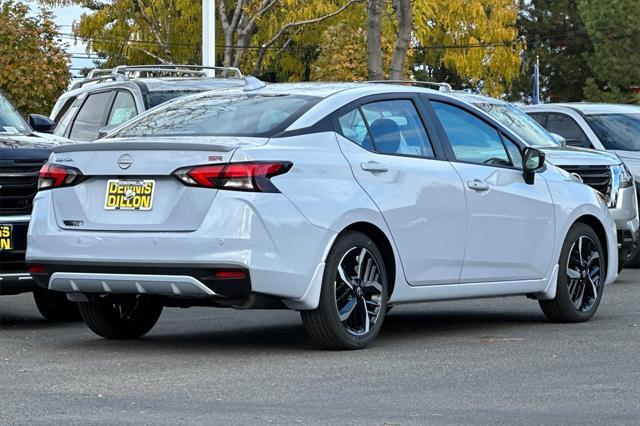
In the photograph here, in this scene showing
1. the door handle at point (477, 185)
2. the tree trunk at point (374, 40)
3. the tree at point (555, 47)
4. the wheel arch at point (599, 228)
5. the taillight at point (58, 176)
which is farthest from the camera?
the tree at point (555, 47)

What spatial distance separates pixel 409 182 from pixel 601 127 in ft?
28.0

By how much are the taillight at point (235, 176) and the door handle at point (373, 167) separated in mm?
814

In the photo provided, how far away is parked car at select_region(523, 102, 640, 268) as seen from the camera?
1764 centimetres

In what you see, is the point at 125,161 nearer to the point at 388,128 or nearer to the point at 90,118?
the point at 388,128

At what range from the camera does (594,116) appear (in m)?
18.1

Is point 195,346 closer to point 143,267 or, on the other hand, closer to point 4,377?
point 143,267

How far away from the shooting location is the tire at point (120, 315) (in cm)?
1024

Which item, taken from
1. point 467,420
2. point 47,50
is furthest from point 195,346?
point 47,50

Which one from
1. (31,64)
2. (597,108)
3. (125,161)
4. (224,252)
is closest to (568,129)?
(597,108)

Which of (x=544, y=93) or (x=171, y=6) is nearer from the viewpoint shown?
(x=171, y=6)

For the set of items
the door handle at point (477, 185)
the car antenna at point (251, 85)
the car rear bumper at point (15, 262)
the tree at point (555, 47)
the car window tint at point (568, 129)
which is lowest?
the tree at point (555, 47)

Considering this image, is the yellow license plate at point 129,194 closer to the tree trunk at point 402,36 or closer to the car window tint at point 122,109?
the car window tint at point 122,109

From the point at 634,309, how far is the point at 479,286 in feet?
7.76

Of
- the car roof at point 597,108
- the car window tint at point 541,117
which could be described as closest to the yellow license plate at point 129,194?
the car roof at point 597,108
